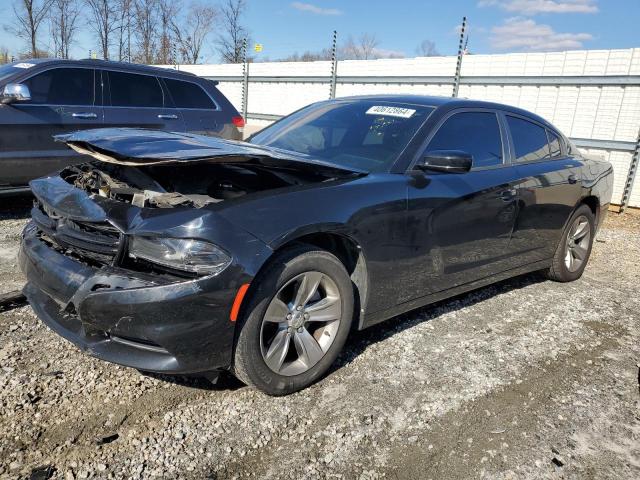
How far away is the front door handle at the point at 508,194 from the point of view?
3863mm

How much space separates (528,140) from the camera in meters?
4.43

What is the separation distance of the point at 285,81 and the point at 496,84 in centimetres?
591

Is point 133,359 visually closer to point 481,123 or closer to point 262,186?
point 262,186

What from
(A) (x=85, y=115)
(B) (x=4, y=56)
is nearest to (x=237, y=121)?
(A) (x=85, y=115)

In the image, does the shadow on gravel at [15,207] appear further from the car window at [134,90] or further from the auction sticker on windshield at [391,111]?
the auction sticker on windshield at [391,111]

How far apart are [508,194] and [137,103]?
15.0ft

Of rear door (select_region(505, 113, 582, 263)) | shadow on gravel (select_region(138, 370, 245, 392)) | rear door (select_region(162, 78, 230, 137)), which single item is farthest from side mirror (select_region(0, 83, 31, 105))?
rear door (select_region(505, 113, 582, 263))

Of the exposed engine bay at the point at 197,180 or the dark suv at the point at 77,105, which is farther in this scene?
the dark suv at the point at 77,105

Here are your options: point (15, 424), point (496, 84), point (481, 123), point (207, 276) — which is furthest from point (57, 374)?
point (496, 84)

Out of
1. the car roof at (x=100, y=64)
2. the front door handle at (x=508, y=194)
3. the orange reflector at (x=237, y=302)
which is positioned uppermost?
the car roof at (x=100, y=64)

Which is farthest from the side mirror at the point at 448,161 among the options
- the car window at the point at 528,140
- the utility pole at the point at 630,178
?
the utility pole at the point at 630,178

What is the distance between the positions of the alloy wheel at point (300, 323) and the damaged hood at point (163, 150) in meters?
0.64

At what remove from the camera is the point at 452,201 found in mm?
3457

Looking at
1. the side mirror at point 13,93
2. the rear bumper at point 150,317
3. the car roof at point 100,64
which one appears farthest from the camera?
the car roof at point 100,64
